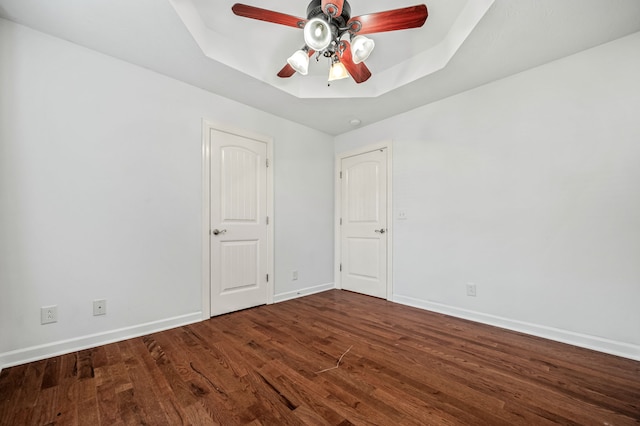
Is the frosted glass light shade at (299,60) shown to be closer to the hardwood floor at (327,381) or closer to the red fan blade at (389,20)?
the red fan blade at (389,20)

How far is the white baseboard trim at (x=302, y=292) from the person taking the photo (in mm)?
3351

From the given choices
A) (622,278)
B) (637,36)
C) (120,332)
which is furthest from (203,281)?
(637,36)

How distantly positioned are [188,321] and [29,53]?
2.52 m

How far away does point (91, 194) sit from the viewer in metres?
2.12

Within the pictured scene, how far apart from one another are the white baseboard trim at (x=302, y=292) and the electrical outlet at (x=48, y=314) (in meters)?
1.98

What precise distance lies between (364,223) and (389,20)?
2.51 meters

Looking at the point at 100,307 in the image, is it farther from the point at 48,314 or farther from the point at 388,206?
the point at 388,206

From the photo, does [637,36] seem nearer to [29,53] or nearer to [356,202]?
[356,202]

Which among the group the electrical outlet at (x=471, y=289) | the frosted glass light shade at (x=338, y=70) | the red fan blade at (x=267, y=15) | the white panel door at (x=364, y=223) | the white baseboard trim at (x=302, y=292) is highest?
the red fan blade at (x=267, y=15)

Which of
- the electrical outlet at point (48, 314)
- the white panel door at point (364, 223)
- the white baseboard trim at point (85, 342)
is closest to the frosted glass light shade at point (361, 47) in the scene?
the white panel door at point (364, 223)

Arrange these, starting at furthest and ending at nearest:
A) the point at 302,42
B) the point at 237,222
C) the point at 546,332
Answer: the point at 237,222 < the point at 302,42 < the point at 546,332

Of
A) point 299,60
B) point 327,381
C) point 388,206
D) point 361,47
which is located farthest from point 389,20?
point 327,381

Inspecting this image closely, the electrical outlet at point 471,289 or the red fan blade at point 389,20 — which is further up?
the red fan blade at point 389,20

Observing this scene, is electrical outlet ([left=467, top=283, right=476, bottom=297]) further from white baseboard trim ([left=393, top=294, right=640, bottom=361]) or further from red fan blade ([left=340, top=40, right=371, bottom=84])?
red fan blade ([left=340, top=40, right=371, bottom=84])
